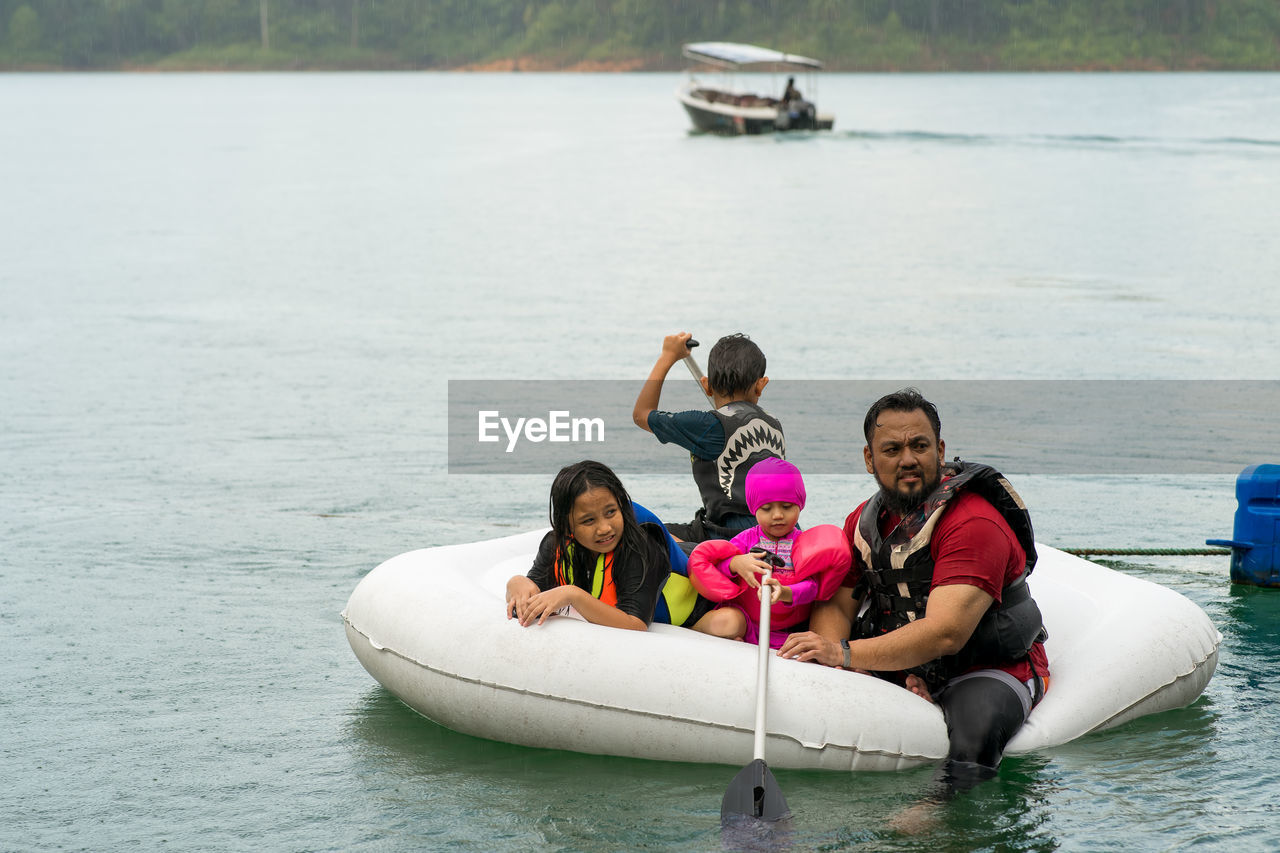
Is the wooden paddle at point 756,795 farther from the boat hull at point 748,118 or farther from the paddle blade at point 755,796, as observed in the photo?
the boat hull at point 748,118

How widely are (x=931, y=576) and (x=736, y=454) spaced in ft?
2.93

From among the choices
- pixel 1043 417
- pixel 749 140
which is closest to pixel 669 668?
pixel 1043 417

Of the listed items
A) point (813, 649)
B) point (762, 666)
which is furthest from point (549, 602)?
point (813, 649)

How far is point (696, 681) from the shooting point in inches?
A: 165

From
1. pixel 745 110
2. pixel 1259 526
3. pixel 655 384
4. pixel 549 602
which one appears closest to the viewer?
pixel 549 602

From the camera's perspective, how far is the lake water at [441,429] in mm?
4121

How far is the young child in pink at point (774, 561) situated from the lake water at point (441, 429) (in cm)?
46

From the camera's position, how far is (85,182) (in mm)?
30109

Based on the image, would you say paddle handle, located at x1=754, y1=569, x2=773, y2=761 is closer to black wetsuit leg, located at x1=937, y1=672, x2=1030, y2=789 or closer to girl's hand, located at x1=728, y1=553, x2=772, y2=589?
girl's hand, located at x1=728, y1=553, x2=772, y2=589

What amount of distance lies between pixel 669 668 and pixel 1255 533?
282 cm

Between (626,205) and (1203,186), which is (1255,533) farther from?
(1203,186)

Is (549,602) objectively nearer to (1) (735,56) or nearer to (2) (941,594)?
(2) (941,594)

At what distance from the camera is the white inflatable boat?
4145mm

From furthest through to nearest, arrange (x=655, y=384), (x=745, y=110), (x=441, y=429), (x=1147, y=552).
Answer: (x=745, y=110) < (x=441, y=429) < (x=1147, y=552) < (x=655, y=384)
